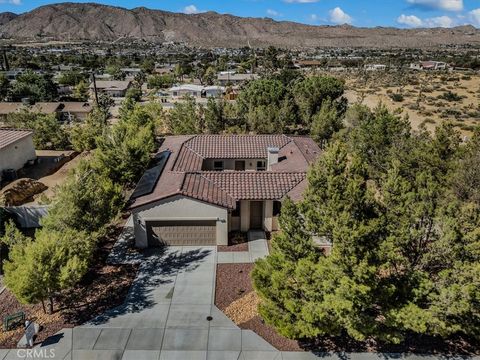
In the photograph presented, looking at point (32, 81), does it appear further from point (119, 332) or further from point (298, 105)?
point (119, 332)

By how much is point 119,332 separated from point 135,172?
11.9 metres

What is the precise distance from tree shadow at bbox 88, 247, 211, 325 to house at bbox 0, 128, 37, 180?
19.6m

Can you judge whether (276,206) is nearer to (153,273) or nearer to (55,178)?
(153,273)

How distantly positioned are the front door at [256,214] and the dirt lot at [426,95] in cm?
3472

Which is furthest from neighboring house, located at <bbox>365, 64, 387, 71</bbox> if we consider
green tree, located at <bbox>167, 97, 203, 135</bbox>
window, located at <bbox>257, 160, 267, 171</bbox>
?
window, located at <bbox>257, 160, 267, 171</bbox>

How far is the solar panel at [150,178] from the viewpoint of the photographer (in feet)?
70.7

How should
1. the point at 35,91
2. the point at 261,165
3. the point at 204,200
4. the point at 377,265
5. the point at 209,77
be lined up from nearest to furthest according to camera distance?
the point at 377,265 → the point at 204,200 → the point at 261,165 → the point at 35,91 → the point at 209,77

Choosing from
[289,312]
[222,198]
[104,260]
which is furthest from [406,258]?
[104,260]

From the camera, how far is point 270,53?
89500 millimetres

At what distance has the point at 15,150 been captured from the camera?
3256 centimetres

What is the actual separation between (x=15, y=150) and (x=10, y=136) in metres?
2.07

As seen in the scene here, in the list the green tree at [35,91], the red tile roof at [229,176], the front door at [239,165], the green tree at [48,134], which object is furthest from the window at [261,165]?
the green tree at [35,91]

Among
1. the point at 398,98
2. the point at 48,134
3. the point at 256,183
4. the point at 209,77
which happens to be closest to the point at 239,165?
the point at 256,183

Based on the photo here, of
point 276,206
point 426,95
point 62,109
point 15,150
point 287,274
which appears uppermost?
point 426,95
